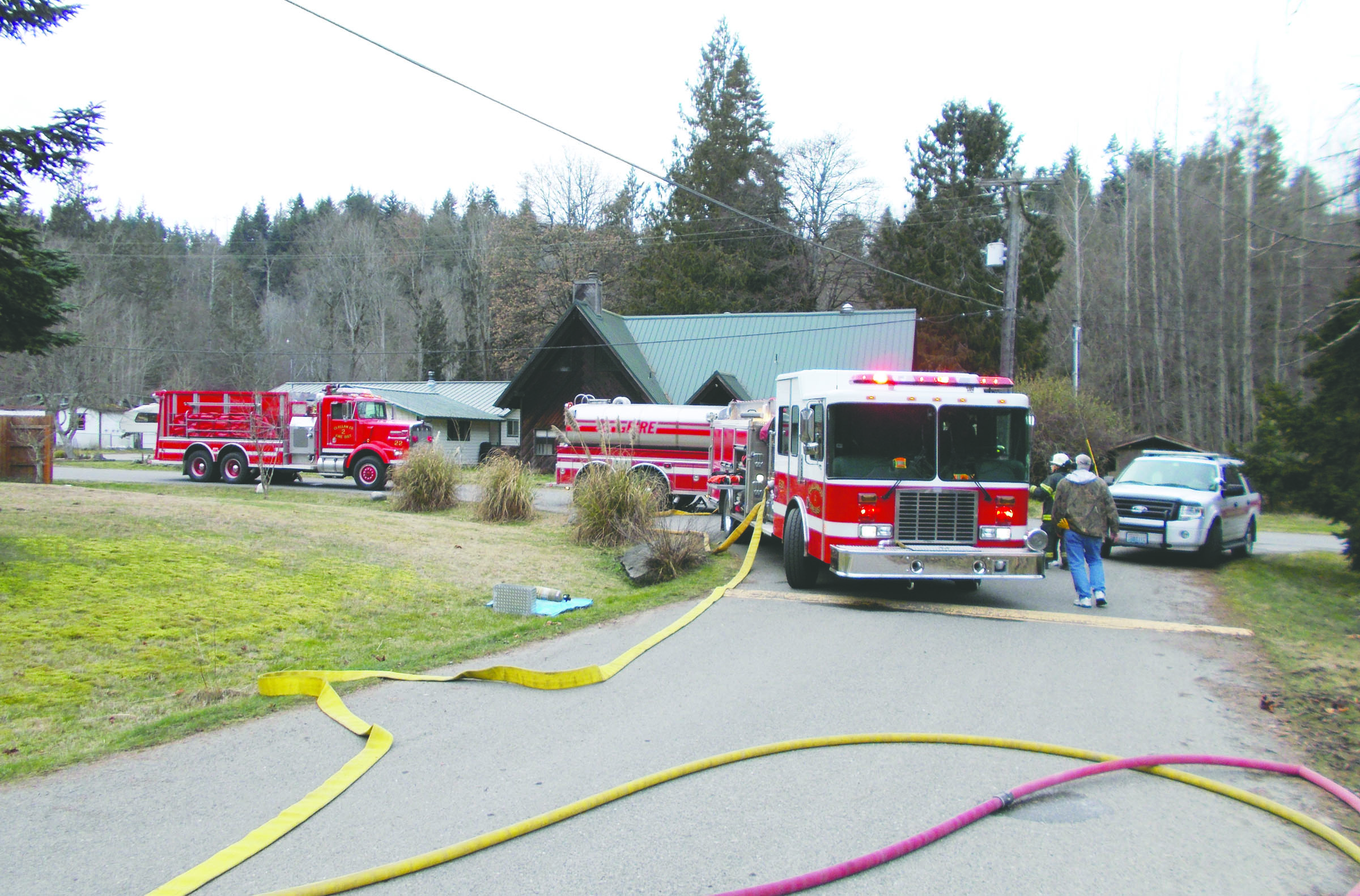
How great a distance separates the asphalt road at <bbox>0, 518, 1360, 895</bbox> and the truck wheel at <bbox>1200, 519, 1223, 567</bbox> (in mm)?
7935

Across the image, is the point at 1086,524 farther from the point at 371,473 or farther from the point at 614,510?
the point at 371,473

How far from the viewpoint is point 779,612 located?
1023 centimetres

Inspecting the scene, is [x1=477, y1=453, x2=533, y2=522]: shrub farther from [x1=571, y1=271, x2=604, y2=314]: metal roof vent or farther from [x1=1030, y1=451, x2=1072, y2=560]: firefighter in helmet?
[x1=571, y1=271, x2=604, y2=314]: metal roof vent

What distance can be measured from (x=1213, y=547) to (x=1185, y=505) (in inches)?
37.3

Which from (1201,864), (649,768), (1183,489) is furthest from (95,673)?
(1183,489)

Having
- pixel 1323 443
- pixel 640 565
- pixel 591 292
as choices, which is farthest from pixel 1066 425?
pixel 591 292

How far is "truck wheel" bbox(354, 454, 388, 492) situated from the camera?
1064 inches

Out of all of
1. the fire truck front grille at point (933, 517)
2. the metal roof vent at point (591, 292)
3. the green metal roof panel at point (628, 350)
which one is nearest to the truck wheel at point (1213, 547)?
the fire truck front grille at point (933, 517)

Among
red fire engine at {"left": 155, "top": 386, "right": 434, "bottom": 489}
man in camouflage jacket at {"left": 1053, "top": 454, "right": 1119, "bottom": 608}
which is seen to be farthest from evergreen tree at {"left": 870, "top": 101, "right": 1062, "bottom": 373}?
man in camouflage jacket at {"left": 1053, "top": 454, "right": 1119, "bottom": 608}

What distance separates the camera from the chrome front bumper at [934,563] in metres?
10.1

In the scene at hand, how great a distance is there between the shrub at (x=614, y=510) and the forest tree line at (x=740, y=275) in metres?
12.6

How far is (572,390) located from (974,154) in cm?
2226

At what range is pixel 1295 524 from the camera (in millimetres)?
28062

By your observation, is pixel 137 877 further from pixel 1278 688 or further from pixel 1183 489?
pixel 1183 489
